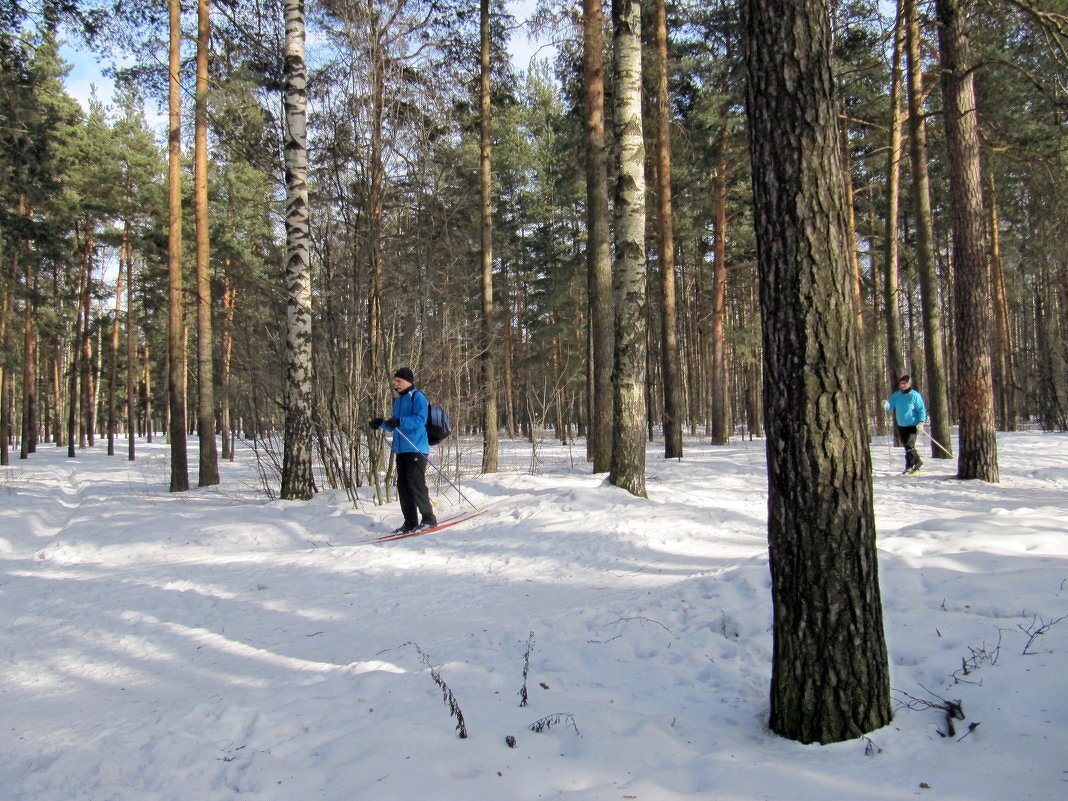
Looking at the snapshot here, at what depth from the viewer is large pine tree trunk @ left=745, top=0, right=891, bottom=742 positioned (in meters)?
2.78

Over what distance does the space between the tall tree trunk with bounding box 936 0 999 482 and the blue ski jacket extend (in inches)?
312

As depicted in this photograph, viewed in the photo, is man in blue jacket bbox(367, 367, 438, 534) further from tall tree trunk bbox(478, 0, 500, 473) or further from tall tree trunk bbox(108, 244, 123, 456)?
tall tree trunk bbox(108, 244, 123, 456)

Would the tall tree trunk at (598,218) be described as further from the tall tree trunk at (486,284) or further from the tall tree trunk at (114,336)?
the tall tree trunk at (114,336)

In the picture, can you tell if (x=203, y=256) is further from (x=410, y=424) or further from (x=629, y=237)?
(x=629, y=237)

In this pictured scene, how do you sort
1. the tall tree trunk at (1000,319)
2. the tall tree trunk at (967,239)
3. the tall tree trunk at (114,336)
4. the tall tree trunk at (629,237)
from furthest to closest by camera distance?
the tall tree trunk at (114,336), the tall tree trunk at (1000,319), the tall tree trunk at (967,239), the tall tree trunk at (629,237)

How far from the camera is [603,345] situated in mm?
11250

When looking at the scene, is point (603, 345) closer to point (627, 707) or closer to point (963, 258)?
point (963, 258)

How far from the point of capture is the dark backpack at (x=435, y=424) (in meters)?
7.83

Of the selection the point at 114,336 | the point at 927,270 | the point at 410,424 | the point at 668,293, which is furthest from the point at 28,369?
the point at 927,270

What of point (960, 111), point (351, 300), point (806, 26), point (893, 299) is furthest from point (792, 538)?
point (893, 299)

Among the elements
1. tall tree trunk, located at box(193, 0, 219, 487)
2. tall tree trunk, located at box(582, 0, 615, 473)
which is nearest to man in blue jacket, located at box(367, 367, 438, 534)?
tall tree trunk, located at box(582, 0, 615, 473)

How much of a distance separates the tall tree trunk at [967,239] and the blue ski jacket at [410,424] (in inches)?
312

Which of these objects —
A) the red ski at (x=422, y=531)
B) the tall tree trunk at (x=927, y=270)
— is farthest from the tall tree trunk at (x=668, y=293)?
the red ski at (x=422, y=531)

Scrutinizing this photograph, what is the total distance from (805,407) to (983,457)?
9.23 metres
